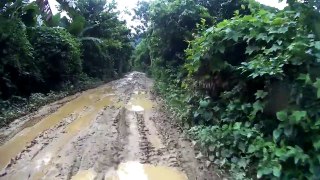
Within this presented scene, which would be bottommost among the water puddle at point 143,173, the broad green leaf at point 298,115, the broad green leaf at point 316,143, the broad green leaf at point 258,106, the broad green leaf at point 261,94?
the water puddle at point 143,173

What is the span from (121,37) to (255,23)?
25671mm

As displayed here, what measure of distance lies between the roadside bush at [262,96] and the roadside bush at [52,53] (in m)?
8.51

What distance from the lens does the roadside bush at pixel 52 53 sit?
1330cm

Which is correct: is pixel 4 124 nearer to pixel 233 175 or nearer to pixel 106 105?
pixel 106 105

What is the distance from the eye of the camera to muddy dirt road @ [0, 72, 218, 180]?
494 cm

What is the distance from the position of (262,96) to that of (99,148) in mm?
3013

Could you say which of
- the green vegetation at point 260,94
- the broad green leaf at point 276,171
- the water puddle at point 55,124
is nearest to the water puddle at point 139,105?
the water puddle at point 55,124

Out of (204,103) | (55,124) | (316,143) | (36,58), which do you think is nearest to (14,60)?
(36,58)

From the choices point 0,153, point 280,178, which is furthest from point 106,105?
point 280,178

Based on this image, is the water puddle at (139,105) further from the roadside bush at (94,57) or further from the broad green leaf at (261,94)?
the roadside bush at (94,57)

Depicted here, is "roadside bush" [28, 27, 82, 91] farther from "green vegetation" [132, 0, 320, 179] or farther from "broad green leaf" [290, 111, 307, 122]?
"broad green leaf" [290, 111, 307, 122]

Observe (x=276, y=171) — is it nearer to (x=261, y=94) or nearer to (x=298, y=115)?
(x=298, y=115)

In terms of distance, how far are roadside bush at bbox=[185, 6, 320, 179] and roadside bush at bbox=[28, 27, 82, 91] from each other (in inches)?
335

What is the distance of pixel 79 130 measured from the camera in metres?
7.44
